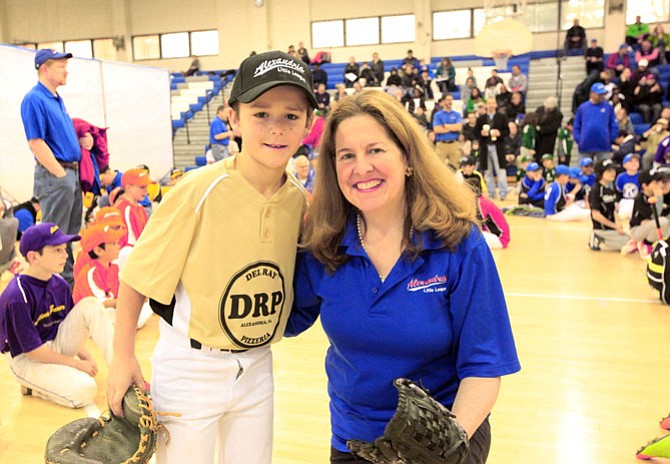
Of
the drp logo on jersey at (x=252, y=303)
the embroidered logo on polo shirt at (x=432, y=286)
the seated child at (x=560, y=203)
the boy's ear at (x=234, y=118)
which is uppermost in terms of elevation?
the boy's ear at (x=234, y=118)

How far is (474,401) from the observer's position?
5.51 feet

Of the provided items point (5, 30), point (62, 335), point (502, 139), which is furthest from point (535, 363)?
point (5, 30)

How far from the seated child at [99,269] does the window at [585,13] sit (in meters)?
18.7

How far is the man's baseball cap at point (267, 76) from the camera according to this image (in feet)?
5.88

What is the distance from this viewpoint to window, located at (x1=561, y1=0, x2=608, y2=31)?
19.5 m

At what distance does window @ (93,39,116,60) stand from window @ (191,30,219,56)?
11.1 ft

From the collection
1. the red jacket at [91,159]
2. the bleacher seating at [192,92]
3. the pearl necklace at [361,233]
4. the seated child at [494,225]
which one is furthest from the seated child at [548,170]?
the pearl necklace at [361,233]

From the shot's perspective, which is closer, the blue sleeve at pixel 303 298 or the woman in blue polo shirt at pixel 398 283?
the woman in blue polo shirt at pixel 398 283

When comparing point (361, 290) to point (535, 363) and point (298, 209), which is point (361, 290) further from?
point (535, 363)

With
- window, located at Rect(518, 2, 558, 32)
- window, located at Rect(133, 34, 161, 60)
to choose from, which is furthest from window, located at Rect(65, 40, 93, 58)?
→ window, located at Rect(518, 2, 558, 32)

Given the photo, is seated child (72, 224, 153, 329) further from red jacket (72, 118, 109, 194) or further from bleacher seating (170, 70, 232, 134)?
bleacher seating (170, 70, 232, 134)

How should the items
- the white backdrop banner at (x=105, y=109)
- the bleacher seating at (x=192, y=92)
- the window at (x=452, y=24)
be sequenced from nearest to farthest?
1. the white backdrop banner at (x=105, y=109)
2. the bleacher seating at (x=192, y=92)
3. the window at (x=452, y=24)

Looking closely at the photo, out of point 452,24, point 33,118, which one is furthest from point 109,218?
point 452,24

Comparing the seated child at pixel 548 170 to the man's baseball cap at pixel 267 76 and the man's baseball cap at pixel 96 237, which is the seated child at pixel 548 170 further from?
the man's baseball cap at pixel 267 76
